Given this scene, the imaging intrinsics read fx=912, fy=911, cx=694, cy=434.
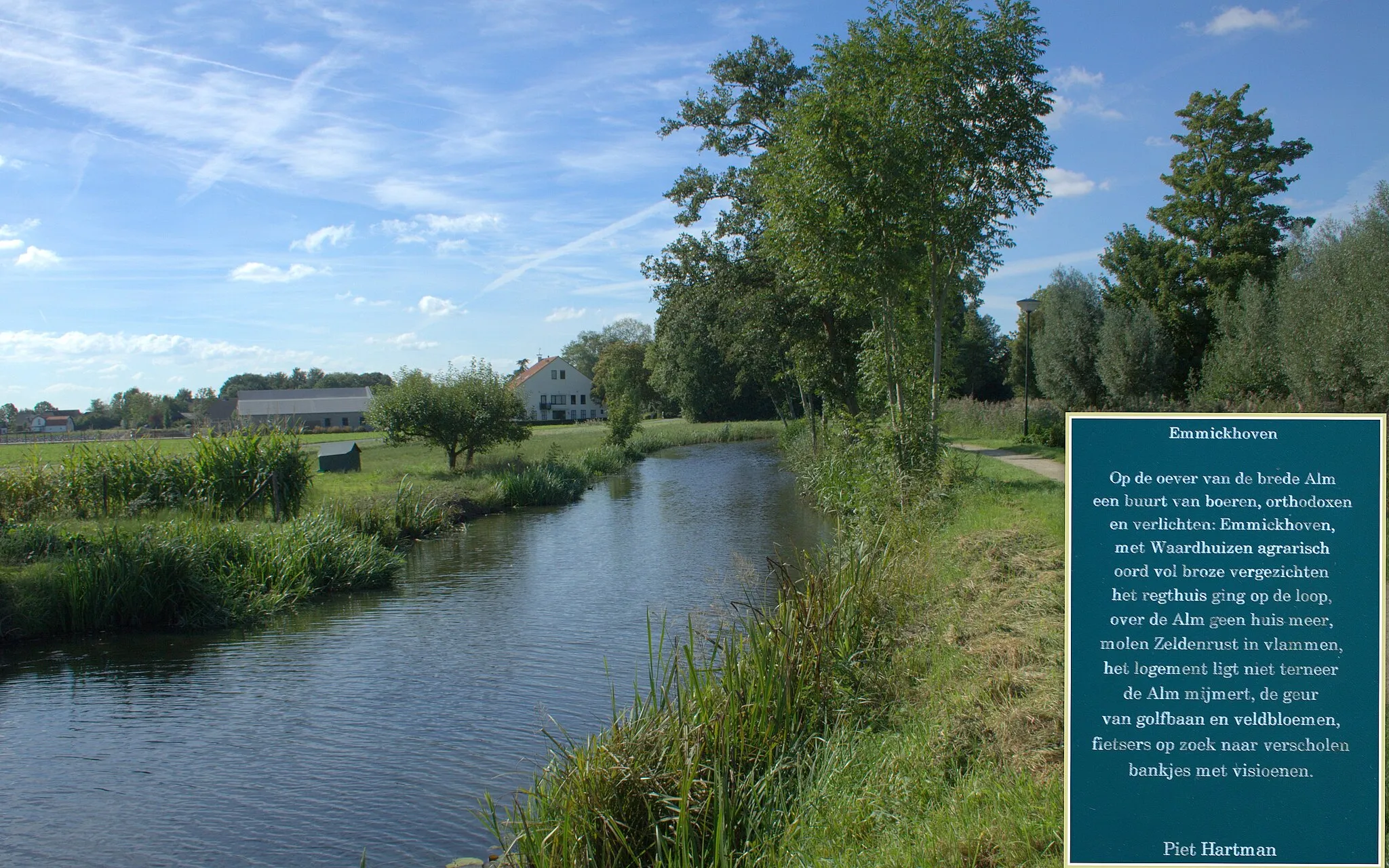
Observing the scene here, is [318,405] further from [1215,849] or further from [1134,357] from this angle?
[1215,849]

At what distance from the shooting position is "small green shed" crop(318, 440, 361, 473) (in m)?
28.9

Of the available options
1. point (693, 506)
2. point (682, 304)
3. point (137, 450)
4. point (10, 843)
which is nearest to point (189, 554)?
point (137, 450)

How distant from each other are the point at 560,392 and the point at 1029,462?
8253cm

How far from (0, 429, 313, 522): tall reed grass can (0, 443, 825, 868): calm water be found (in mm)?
3911

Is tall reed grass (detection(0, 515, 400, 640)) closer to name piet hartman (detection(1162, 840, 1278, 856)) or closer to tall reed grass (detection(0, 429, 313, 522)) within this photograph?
tall reed grass (detection(0, 429, 313, 522))

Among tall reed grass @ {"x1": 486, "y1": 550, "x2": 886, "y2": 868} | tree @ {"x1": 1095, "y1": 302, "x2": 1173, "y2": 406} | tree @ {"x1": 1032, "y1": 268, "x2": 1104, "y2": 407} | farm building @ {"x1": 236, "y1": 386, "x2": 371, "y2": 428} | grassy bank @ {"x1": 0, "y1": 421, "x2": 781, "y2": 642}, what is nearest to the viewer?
tall reed grass @ {"x1": 486, "y1": 550, "x2": 886, "y2": 868}

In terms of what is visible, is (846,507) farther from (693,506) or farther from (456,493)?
(456,493)

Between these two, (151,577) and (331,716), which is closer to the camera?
(331,716)

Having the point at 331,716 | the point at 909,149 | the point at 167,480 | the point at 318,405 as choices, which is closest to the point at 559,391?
the point at 318,405

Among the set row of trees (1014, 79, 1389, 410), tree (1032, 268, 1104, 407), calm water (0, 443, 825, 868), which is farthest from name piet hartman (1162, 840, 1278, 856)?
tree (1032, 268, 1104, 407)

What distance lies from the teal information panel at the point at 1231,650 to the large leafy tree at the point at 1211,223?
36280 millimetres

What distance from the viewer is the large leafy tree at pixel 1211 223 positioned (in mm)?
36469

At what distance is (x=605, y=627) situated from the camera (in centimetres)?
1220

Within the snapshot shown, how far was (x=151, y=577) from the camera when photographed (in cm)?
1295
